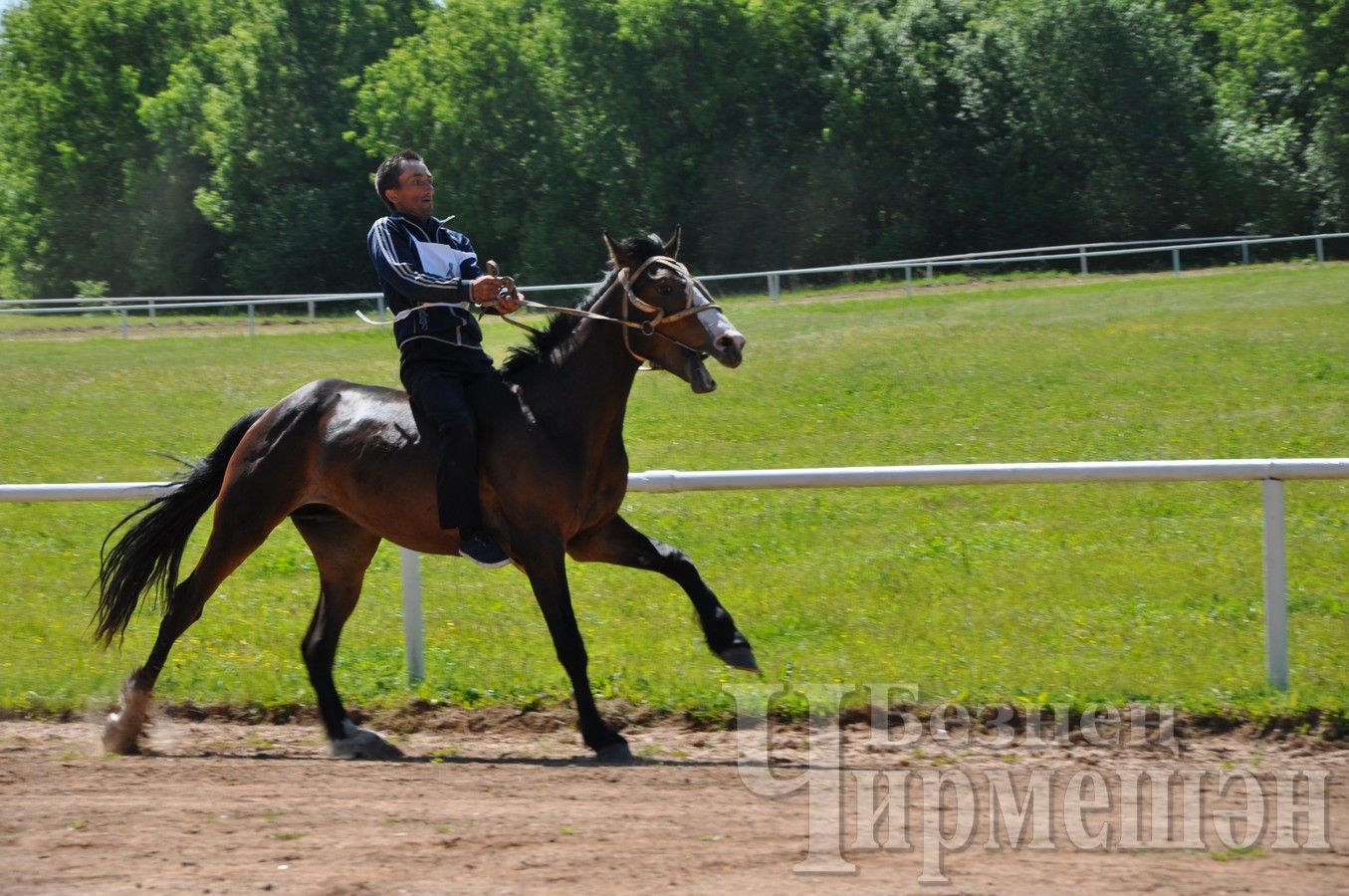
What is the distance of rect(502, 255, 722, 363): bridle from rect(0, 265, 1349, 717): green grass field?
195 cm

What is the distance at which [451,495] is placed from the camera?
666cm

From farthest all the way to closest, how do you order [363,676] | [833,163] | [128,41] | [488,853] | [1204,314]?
[128,41] → [833,163] → [1204,314] → [363,676] → [488,853]

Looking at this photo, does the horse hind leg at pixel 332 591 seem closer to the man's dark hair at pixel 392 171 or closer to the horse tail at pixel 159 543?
the horse tail at pixel 159 543

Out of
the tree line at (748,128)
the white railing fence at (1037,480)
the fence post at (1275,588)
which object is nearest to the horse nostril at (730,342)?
the white railing fence at (1037,480)

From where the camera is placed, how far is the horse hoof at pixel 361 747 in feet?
22.6

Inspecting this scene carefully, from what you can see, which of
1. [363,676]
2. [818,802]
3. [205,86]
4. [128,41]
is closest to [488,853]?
[818,802]

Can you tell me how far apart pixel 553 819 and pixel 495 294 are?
2378 mm

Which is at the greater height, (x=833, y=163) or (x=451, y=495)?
(x=833, y=163)

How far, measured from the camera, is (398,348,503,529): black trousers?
6660 millimetres

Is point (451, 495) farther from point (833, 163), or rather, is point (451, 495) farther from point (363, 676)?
point (833, 163)

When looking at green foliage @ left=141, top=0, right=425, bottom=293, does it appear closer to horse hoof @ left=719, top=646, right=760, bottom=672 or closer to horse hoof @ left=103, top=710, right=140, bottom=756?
horse hoof @ left=103, top=710, right=140, bottom=756

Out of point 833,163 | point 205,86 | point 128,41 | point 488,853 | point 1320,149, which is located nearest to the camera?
point 488,853

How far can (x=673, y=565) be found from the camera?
6875 mm

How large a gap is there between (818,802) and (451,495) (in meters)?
2.22
